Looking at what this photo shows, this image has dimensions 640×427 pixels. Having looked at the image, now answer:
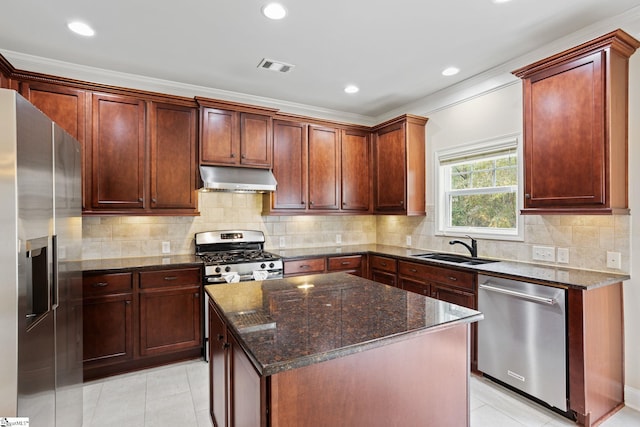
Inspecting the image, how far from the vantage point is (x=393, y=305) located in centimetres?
167

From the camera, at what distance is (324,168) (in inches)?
168

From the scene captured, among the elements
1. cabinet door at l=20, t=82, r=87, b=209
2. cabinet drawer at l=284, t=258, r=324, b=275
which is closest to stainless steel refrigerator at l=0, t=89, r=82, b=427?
cabinet door at l=20, t=82, r=87, b=209

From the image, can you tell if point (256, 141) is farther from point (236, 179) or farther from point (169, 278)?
point (169, 278)

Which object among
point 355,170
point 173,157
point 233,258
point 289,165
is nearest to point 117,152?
point 173,157

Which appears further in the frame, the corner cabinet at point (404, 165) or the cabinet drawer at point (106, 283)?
the corner cabinet at point (404, 165)

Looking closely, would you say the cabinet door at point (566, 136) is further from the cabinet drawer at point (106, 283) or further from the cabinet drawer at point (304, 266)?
the cabinet drawer at point (106, 283)

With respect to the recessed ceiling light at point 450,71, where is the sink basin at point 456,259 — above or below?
below

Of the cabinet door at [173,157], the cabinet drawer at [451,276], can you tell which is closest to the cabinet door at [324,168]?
the cabinet door at [173,157]

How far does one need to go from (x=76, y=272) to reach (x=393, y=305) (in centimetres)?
195

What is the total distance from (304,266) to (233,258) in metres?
0.79

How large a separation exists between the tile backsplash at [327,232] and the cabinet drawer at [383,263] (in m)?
0.58

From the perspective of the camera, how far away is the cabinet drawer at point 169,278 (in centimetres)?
301

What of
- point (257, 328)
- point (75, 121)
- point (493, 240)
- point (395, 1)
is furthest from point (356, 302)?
point (75, 121)

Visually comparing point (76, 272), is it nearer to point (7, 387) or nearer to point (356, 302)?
point (7, 387)
